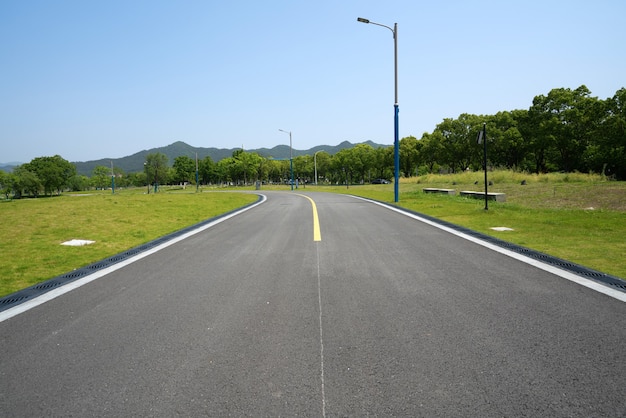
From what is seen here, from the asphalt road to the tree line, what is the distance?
2525 centimetres

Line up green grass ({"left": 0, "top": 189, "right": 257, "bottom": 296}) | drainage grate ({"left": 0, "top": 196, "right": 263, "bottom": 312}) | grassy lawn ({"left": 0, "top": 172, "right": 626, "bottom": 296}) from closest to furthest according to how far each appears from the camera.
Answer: drainage grate ({"left": 0, "top": 196, "right": 263, "bottom": 312}) < green grass ({"left": 0, "top": 189, "right": 257, "bottom": 296}) < grassy lawn ({"left": 0, "top": 172, "right": 626, "bottom": 296})

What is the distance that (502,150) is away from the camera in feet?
196

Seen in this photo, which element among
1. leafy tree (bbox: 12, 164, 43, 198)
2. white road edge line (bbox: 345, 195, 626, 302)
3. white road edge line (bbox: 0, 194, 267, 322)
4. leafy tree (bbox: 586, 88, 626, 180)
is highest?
leafy tree (bbox: 586, 88, 626, 180)

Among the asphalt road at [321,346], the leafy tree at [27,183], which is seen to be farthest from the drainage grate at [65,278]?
the leafy tree at [27,183]

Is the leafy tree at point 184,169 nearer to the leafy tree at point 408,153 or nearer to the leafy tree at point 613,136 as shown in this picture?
the leafy tree at point 408,153

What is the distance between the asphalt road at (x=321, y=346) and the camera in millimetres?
2229

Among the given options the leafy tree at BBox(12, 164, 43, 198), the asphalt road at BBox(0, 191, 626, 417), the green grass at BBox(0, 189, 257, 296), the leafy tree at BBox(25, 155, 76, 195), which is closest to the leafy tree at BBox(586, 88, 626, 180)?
the asphalt road at BBox(0, 191, 626, 417)

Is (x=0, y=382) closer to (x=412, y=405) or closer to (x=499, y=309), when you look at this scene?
(x=412, y=405)

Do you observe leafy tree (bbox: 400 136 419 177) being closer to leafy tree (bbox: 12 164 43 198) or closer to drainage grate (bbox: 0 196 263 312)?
drainage grate (bbox: 0 196 263 312)

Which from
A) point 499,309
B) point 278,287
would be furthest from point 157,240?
point 499,309

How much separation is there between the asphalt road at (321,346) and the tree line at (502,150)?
82.8ft

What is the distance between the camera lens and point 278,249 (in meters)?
7.25

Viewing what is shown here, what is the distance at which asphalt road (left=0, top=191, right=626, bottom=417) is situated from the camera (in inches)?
87.7

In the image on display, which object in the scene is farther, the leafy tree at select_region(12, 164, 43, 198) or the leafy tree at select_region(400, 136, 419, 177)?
the leafy tree at select_region(12, 164, 43, 198)
